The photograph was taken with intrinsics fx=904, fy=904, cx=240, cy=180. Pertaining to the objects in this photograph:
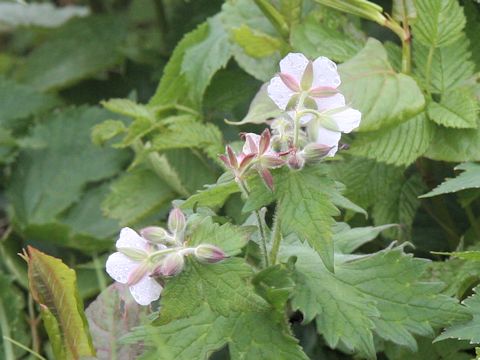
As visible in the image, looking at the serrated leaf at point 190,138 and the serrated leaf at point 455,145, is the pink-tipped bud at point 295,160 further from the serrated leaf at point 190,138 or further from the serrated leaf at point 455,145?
the serrated leaf at point 190,138

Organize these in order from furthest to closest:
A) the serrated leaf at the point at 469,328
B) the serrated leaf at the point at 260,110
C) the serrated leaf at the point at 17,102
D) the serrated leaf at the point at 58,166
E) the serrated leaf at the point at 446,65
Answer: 1. the serrated leaf at the point at 17,102
2. the serrated leaf at the point at 58,166
3. the serrated leaf at the point at 446,65
4. the serrated leaf at the point at 260,110
5. the serrated leaf at the point at 469,328

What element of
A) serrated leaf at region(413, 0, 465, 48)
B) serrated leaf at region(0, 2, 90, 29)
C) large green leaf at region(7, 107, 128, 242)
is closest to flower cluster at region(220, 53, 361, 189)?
serrated leaf at region(413, 0, 465, 48)

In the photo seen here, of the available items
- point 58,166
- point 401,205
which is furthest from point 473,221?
point 58,166

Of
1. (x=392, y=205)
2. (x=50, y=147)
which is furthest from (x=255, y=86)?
(x=50, y=147)

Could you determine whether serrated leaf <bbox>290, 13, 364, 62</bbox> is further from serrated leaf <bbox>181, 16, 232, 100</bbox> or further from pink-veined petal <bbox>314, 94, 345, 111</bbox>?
pink-veined petal <bbox>314, 94, 345, 111</bbox>

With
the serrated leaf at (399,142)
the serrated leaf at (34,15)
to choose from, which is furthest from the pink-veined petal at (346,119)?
the serrated leaf at (34,15)
